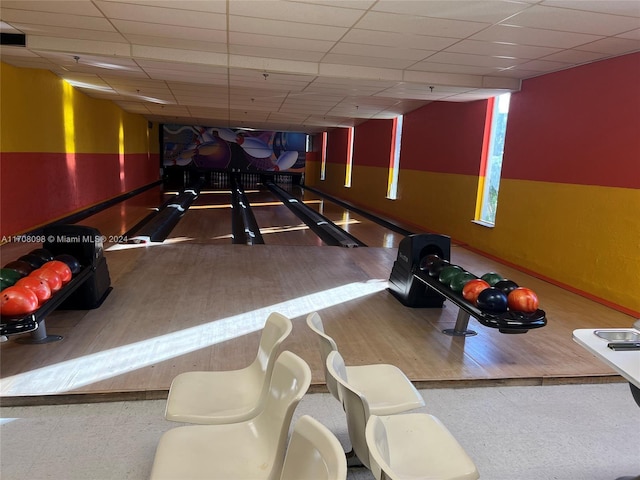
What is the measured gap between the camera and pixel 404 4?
9.74 ft

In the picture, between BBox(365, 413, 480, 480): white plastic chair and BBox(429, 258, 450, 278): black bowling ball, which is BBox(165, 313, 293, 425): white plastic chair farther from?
BBox(429, 258, 450, 278): black bowling ball

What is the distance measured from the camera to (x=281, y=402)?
1.38 meters

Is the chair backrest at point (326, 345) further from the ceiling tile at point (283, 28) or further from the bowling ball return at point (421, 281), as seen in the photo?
the ceiling tile at point (283, 28)

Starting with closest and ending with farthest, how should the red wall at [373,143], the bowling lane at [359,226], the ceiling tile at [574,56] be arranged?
1. the ceiling tile at [574,56]
2. the bowling lane at [359,226]
3. the red wall at [373,143]

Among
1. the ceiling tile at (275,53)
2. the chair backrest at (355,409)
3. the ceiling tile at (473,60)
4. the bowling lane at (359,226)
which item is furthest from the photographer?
the bowling lane at (359,226)

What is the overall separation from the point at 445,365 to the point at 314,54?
3224 millimetres

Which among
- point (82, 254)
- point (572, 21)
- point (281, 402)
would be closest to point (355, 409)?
point (281, 402)

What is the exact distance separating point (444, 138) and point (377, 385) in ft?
19.2

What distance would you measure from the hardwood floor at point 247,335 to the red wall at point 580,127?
1172 millimetres

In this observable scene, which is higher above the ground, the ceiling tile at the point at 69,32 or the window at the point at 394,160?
the ceiling tile at the point at 69,32

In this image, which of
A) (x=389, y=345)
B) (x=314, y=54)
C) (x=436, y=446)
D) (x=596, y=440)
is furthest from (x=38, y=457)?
(x=314, y=54)

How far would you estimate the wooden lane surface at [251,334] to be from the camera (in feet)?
7.93

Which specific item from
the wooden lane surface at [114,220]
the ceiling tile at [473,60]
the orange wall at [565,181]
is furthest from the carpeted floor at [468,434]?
the ceiling tile at [473,60]

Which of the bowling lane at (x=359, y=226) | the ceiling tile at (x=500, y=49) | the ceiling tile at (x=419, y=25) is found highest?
the ceiling tile at (x=419, y=25)
